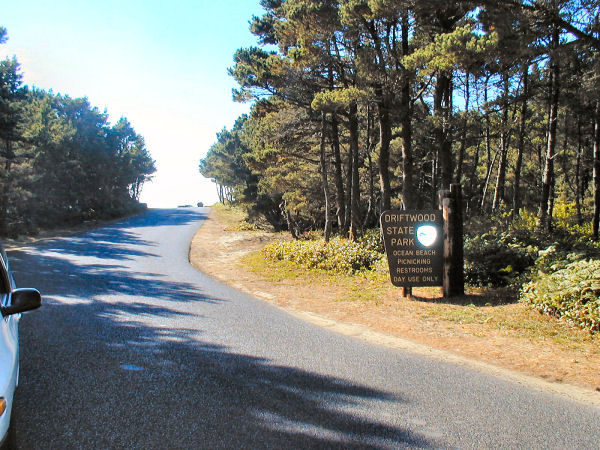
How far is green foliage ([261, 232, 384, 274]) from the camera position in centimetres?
1388

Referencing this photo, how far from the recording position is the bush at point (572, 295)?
6.57m

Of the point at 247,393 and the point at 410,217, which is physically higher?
the point at 410,217

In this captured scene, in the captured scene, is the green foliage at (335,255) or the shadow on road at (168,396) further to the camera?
the green foliage at (335,255)

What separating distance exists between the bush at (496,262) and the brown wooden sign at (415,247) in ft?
5.61

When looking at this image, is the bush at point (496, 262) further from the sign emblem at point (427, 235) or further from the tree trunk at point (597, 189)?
the tree trunk at point (597, 189)

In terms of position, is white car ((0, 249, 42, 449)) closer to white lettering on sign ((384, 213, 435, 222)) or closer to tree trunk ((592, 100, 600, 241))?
white lettering on sign ((384, 213, 435, 222))

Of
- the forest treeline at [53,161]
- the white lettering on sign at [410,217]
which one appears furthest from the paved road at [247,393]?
the forest treeline at [53,161]

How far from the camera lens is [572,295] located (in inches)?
275

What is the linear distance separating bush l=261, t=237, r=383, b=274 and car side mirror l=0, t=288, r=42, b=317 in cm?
1062

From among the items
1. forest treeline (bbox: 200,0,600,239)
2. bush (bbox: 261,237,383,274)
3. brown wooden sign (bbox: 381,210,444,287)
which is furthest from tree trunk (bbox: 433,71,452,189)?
brown wooden sign (bbox: 381,210,444,287)

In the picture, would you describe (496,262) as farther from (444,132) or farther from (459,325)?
(444,132)

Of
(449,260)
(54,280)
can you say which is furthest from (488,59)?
(54,280)

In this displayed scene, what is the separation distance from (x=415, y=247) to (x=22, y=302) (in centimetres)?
757

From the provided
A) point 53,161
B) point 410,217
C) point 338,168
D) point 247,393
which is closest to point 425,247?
point 410,217
